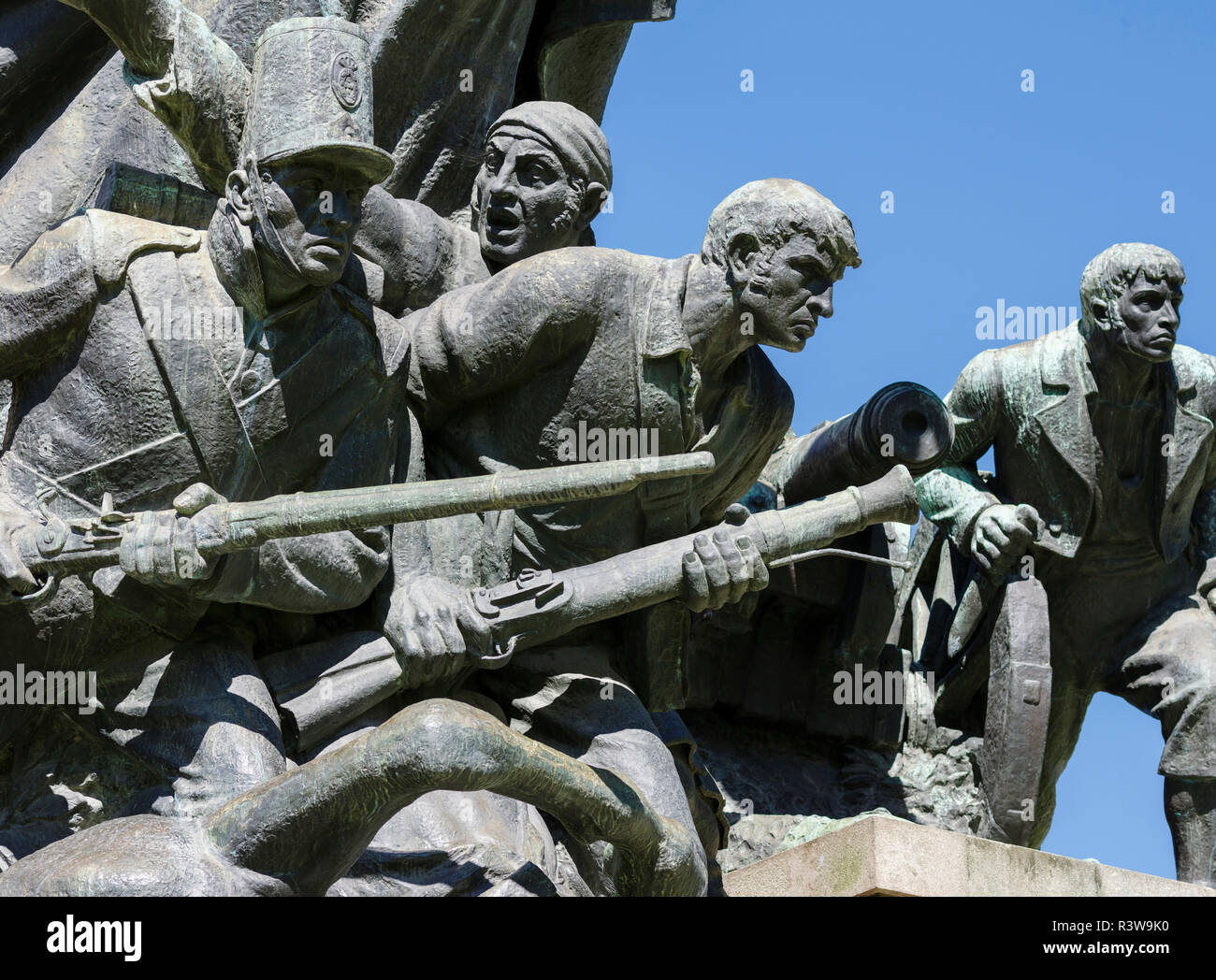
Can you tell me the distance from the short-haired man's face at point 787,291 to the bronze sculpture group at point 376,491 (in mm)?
11

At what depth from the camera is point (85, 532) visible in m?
8.34

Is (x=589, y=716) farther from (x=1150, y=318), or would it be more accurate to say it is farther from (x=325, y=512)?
(x=1150, y=318)

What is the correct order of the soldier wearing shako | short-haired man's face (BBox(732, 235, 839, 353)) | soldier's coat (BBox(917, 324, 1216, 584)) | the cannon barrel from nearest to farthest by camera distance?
the soldier wearing shako
short-haired man's face (BBox(732, 235, 839, 353))
the cannon barrel
soldier's coat (BBox(917, 324, 1216, 584))

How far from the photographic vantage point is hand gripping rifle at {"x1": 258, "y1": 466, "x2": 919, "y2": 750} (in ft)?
29.7

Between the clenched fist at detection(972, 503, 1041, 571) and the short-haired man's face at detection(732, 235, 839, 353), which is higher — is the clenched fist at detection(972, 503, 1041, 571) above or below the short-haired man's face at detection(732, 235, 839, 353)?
below

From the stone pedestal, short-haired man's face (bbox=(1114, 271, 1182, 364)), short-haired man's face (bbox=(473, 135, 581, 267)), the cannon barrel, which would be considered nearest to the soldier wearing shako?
short-haired man's face (bbox=(473, 135, 581, 267))

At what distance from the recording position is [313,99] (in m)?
8.83

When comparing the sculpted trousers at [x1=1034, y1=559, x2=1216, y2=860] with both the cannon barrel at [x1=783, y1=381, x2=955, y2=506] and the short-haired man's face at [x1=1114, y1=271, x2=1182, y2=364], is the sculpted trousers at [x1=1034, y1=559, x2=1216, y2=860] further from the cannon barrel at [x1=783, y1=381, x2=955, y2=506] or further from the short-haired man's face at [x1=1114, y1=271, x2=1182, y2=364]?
the cannon barrel at [x1=783, y1=381, x2=955, y2=506]

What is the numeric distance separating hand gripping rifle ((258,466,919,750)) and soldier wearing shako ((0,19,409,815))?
19 centimetres

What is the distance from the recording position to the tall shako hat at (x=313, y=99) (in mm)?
8781

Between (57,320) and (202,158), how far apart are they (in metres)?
1.05
